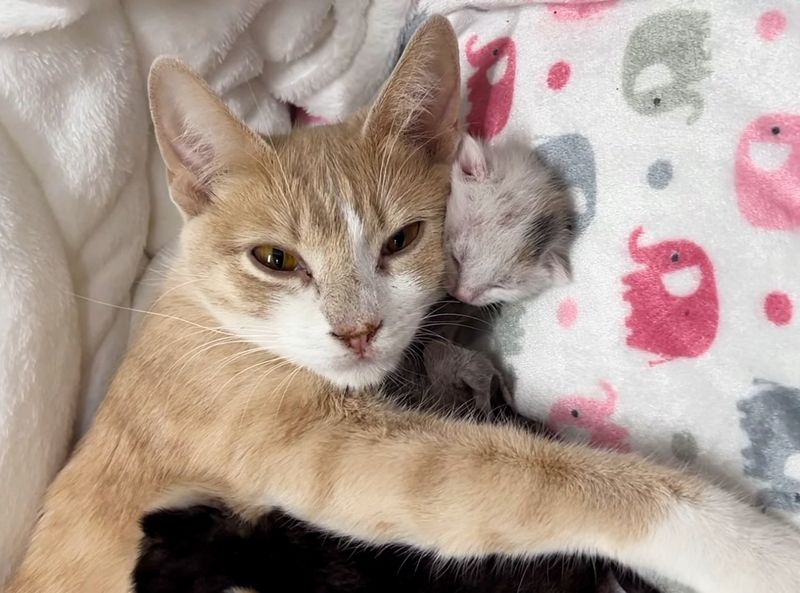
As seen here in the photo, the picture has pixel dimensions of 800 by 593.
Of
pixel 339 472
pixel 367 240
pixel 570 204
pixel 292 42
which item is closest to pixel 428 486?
pixel 339 472

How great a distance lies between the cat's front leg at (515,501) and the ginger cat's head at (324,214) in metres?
0.13

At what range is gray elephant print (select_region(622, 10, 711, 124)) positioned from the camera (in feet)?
3.49

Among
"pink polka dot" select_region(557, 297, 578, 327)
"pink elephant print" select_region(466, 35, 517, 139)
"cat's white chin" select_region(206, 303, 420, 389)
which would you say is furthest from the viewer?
"pink elephant print" select_region(466, 35, 517, 139)

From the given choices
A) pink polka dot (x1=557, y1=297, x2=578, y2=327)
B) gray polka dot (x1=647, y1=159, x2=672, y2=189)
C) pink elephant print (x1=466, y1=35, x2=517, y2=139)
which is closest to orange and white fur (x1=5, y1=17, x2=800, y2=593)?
pink elephant print (x1=466, y1=35, x2=517, y2=139)

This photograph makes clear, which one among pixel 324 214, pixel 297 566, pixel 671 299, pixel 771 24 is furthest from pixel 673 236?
pixel 297 566

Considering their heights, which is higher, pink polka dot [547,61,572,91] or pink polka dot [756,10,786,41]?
pink polka dot [756,10,786,41]

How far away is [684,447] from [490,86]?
0.71 meters

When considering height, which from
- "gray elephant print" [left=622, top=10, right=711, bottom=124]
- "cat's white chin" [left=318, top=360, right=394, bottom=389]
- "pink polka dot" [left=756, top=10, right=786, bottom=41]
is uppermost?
"pink polka dot" [left=756, top=10, right=786, bottom=41]

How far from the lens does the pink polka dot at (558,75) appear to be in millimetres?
1206

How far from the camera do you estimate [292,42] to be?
1.54 meters

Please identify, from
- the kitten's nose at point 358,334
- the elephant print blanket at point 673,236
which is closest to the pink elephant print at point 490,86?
the elephant print blanket at point 673,236

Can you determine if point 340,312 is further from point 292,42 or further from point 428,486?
point 292,42

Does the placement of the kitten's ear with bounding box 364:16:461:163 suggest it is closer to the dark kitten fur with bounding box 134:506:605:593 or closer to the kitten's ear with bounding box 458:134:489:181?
the kitten's ear with bounding box 458:134:489:181

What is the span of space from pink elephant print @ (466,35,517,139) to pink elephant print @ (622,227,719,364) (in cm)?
37
